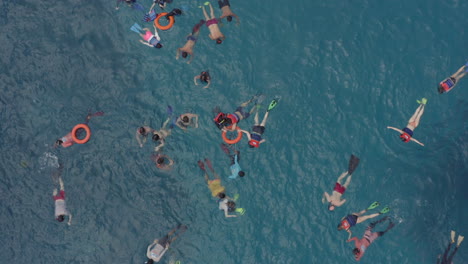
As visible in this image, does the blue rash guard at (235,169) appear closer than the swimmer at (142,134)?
No

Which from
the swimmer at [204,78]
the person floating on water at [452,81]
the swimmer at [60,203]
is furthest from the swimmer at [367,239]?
the swimmer at [60,203]

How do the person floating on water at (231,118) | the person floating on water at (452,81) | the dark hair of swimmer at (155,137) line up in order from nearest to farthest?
the dark hair of swimmer at (155,137) < the person floating on water at (231,118) < the person floating on water at (452,81)

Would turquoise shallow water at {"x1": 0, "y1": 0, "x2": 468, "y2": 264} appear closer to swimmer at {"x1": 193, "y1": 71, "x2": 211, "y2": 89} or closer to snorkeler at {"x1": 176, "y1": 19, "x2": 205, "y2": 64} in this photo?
snorkeler at {"x1": 176, "y1": 19, "x2": 205, "y2": 64}

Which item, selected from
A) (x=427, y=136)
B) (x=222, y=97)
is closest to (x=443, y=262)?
(x=427, y=136)

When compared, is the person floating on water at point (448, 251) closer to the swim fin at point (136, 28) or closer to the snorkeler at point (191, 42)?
the snorkeler at point (191, 42)

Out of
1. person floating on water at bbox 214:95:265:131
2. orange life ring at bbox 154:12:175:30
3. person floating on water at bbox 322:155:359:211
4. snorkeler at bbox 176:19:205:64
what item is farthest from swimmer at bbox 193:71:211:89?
person floating on water at bbox 322:155:359:211
